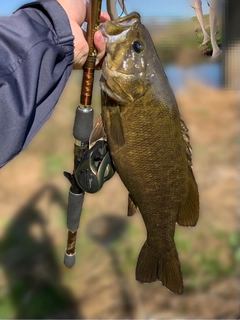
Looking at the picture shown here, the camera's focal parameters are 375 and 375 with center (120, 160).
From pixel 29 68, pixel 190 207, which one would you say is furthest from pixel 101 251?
pixel 29 68

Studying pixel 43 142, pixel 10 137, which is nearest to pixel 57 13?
pixel 10 137

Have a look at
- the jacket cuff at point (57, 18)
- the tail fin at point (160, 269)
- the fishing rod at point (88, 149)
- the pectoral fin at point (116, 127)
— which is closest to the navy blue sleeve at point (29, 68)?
the jacket cuff at point (57, 18)

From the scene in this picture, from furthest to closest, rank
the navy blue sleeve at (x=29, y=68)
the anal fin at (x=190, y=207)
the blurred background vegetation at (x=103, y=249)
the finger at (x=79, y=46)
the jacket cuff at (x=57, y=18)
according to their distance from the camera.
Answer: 1. the blurred background vegetation at (x=103, y=249)
2. the anal fin at (x=190, y=207)
3. the finger at (x=79, y=46)
4. the jacket cuff at (x=57, y=18)
5. the navy blue sleeve at (x=29, y=68)

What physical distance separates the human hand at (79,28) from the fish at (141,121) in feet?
0.17

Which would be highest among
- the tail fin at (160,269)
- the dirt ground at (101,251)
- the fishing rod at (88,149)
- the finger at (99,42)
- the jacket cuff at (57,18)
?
the jacket cuff at (57,18)

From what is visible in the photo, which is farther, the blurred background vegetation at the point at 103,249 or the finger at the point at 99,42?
the blurred background vegetation at the point at 103,249

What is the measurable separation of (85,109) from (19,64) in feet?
1.11

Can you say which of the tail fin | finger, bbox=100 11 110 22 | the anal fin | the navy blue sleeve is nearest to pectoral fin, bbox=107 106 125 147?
the navy blue sleeve

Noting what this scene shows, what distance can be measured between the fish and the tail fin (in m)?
0.29

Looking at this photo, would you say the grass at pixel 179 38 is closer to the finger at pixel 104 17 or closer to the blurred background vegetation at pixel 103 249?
the blurred background vegetation at pixel 103 249

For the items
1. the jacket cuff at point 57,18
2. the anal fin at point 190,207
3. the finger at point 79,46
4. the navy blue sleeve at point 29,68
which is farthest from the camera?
the anal fin at point 190,207

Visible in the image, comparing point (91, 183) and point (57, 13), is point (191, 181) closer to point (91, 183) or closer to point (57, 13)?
point (91, 183)

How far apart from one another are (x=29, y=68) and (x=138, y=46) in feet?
1.49

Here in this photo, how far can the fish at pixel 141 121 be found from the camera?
4.83ft
